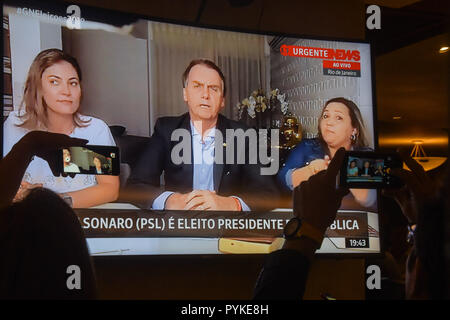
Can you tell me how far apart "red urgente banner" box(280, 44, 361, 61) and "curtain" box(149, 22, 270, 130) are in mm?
97

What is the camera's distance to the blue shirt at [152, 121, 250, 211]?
7.07 feet

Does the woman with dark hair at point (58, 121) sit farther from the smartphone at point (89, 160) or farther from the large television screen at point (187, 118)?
the smartphone at point (89, 160)

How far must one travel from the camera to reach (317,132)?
2.31 meters

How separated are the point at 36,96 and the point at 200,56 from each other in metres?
0.67

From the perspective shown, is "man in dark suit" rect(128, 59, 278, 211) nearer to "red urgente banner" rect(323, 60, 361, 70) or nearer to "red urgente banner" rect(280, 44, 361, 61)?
"red urgente banner" rect(280, 44, 361, 61)

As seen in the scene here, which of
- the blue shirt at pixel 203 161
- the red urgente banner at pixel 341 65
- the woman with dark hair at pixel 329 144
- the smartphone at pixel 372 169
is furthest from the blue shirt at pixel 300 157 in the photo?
the smartphone at pixel 372 169

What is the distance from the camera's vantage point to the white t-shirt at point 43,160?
191cm

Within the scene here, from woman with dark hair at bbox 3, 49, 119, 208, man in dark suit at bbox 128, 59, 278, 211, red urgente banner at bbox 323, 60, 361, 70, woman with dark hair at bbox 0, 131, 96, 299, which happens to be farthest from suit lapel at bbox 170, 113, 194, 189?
woman with dark hair at bbox 0, 131, 96, 299

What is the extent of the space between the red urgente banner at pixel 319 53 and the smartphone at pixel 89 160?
3.13ft

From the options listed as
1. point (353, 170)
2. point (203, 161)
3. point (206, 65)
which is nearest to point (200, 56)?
point (206, 65)

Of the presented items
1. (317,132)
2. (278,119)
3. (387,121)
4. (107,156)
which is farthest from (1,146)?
(387,121)
